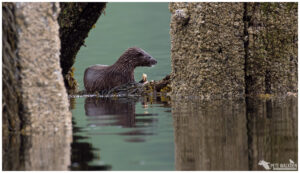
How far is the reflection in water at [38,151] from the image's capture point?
117 inches

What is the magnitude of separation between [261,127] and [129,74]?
5142 millimetres

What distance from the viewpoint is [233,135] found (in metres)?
3.70

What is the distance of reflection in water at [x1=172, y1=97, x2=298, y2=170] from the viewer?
3004 mm

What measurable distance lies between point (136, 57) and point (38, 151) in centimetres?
590

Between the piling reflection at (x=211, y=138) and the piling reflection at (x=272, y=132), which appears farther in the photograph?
the piling reflection at (x=272, y=132)

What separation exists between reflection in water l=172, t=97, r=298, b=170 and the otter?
342cm

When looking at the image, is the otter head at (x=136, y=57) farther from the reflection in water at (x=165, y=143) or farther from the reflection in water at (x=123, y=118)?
the reflection in water at (x=165, y=143)

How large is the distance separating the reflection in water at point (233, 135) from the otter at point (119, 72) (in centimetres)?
342

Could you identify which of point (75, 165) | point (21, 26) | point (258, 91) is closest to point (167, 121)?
point (21, 26)

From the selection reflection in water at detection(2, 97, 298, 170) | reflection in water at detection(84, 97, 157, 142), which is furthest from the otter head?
reflection in water at detection(2, 97, 298, 170)

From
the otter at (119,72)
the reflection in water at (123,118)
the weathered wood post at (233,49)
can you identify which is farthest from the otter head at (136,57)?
the reflection in water at (123,118)

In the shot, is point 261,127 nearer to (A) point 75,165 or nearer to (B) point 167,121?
(B) point 167,121

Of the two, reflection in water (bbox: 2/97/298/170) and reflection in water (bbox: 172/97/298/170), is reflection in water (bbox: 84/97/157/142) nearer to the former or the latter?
reflection in water (bbox: 2/97/298/170)

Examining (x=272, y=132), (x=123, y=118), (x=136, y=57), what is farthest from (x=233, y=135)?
(x=136, y=57)
